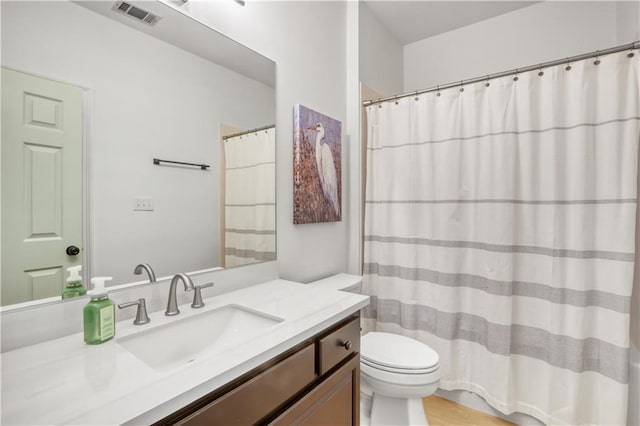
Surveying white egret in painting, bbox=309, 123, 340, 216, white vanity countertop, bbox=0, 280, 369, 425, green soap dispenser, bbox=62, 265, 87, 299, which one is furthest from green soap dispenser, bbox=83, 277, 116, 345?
white egret in painting, bbox=309, 123, 340, 216

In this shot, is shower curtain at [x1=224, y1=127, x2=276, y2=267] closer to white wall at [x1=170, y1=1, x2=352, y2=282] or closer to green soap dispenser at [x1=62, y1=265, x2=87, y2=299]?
white wall at [x1=170, y1=1, x2=352, y2=282]

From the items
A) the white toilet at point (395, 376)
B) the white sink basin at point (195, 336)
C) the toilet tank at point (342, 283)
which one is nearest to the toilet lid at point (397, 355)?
the white toilet at point (395, 376)

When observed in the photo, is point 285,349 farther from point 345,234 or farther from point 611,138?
point 611,138

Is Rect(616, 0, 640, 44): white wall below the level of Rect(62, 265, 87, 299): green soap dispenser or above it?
above

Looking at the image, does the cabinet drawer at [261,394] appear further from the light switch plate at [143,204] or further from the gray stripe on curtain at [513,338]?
the gray stripe on curtain at [513,338]

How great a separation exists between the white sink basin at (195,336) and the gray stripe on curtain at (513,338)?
1253 mm

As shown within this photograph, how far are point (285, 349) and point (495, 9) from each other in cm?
283

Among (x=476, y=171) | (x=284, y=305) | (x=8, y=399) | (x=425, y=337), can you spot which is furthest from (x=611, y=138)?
(x=8, y=399)

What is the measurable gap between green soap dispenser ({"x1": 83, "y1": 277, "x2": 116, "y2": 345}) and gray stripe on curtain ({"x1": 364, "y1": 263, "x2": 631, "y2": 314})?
1.62 metres

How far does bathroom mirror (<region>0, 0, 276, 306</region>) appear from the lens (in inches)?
31.1

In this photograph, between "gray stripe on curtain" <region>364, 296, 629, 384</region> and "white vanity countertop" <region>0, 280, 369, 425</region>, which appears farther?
"gray stripe on curtain" <region>364, 296, 629, 384</region>

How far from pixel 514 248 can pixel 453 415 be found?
40.3 inches

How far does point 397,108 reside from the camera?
2.04 m

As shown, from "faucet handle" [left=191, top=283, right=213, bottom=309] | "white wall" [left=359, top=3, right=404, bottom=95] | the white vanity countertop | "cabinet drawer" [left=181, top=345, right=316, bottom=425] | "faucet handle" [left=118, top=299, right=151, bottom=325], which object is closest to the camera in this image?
the white vanity countertop
